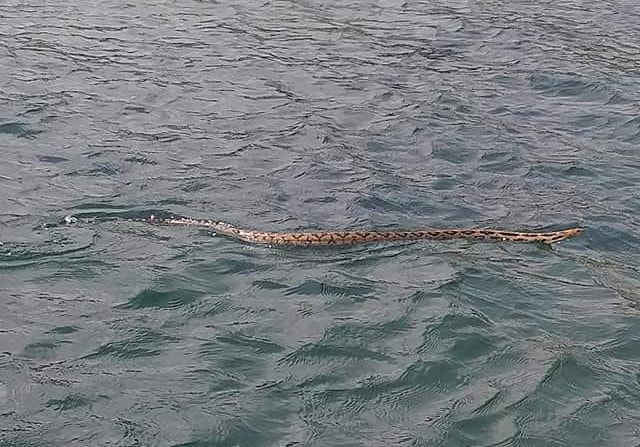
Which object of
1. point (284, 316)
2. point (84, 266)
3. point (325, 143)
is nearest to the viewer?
point (284, 316)

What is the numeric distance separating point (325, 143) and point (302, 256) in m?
3.10

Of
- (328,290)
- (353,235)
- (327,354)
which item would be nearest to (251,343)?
(327,354)

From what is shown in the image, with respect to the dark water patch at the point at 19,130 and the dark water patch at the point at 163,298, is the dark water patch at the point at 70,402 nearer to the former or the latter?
the dark water patch at the point at 163,298

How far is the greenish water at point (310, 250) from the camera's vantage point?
22.6ft

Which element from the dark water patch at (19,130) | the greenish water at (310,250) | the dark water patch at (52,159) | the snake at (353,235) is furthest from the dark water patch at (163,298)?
the dark water patch at (19,130)

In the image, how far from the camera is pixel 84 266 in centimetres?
862

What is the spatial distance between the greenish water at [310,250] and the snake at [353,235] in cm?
13

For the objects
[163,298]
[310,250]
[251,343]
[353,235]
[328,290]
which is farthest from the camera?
[353,235]

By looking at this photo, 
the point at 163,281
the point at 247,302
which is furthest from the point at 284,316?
the point at 163,281

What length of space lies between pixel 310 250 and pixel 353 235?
17.2 inches

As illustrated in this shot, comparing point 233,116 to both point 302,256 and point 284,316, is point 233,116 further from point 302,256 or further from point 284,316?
point 284,316

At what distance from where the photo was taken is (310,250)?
924 centimetres

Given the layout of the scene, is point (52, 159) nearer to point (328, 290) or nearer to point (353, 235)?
point (353, 235)

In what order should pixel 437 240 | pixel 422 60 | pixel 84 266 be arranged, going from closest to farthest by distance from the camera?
pixel 84 266 < pixel 437 240 < pixel 422 60
